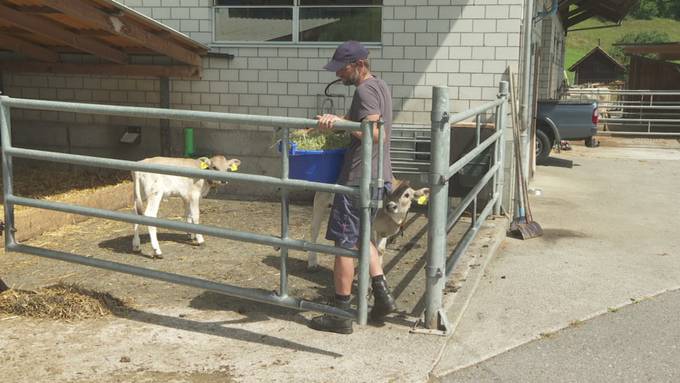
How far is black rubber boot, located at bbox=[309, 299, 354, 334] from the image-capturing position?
189 inches

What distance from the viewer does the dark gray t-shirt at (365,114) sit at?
182 inches

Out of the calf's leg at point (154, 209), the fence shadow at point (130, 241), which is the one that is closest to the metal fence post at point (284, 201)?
the calf's leg at point (154, 209)

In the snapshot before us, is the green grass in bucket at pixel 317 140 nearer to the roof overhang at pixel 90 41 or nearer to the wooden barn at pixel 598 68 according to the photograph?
the roof overhang at pixel 90 41

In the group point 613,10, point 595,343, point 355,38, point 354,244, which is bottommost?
Result: point 595,343

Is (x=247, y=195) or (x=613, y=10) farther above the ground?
(x=613, y=10)

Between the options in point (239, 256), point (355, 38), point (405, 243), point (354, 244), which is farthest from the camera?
point (355, 38)

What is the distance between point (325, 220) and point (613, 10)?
16016mm

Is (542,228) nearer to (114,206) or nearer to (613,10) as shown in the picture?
(114,206)

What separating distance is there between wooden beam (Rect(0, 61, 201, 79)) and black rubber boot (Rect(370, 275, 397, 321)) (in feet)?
19.1

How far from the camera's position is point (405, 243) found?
750 centimetres

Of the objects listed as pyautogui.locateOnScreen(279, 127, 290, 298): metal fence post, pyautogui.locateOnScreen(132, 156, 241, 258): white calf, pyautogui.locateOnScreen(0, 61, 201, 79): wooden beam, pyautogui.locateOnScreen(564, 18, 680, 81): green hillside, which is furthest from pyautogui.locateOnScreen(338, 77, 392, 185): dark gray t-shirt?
pyautogui.locateOnScreen(564, 18, 680, 81): green hillside

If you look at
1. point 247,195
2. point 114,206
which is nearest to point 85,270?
point 114,206

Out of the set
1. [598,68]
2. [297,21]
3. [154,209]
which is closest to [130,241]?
[154,209]

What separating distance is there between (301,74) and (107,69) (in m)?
2.65
